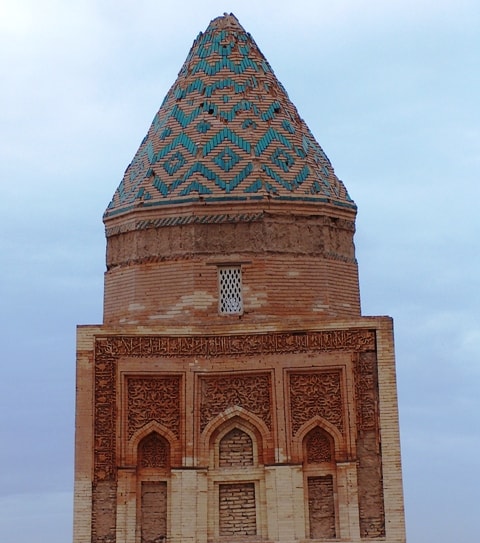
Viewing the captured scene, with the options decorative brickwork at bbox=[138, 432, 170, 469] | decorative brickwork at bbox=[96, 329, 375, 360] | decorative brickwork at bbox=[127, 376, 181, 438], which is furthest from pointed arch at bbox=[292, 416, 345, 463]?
decorative brickwork at bbox=[138, 432, 170, 469]

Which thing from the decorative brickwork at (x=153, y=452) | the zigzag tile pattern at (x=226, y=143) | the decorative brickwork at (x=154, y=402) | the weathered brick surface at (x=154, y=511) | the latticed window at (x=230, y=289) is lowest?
the weathered brick surface at (x=154, y=511)

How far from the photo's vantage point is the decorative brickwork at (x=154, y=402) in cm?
1631

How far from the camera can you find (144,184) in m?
17.8

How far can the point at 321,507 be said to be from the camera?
1609cm

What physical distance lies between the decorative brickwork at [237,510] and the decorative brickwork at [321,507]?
739 millimetres

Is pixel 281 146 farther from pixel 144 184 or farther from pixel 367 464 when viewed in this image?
pixel 367 464

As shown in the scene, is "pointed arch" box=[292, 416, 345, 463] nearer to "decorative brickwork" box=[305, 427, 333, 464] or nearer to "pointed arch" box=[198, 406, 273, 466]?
"decorative brickwork" box=[305, 427, 333, 464]

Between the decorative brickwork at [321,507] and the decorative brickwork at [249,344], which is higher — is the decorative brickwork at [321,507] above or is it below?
below

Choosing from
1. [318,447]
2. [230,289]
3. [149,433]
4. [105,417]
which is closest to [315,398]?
[318,447]

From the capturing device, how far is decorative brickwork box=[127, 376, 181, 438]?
53.5ft

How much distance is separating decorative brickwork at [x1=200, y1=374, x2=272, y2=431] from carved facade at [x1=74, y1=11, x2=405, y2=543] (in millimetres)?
18

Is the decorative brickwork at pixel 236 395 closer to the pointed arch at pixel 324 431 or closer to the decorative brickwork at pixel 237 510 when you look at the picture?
the pointed arch at pixel 324 431

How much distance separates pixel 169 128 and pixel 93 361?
3.78 m

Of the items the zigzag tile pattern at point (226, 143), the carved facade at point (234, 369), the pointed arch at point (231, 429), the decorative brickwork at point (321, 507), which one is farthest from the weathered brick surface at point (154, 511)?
the zigzag tile pattern at point (226, 143)
